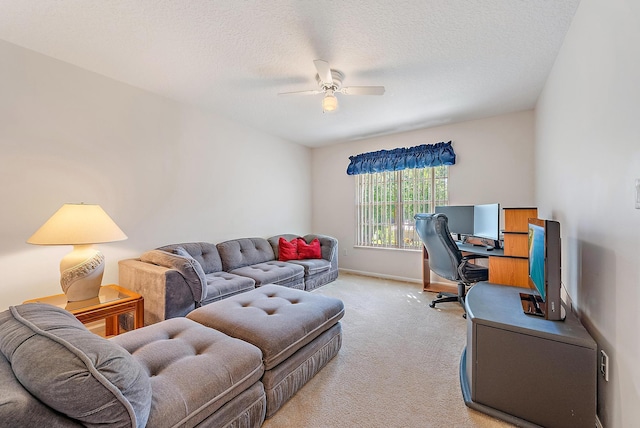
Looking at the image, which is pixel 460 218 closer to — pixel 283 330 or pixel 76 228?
pixel 283 330

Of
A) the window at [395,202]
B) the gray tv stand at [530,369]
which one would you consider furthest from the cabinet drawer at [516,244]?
the window at [395,202]

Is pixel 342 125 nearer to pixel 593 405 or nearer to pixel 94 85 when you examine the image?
pixel 94 85

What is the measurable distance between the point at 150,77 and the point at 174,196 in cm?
126

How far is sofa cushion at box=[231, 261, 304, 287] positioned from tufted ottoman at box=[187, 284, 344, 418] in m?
0.83

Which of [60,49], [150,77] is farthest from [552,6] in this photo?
[60,49]

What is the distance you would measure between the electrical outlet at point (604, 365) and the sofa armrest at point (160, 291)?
2793 millimetres

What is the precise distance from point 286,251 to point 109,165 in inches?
92.9

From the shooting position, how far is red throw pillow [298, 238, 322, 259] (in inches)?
161

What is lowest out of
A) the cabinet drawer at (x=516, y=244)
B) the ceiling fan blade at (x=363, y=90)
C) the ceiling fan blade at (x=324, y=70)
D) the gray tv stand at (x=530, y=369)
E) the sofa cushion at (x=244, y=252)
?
the gray tv stand at (x=530, y=369)

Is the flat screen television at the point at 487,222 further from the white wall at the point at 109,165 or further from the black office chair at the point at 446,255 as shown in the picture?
the white wall at the point at 109,165

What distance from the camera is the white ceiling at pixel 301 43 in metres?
1.70

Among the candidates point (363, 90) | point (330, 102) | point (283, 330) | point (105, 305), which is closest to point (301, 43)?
point (330, 102)

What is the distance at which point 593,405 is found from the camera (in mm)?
1284

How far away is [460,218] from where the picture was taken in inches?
145
